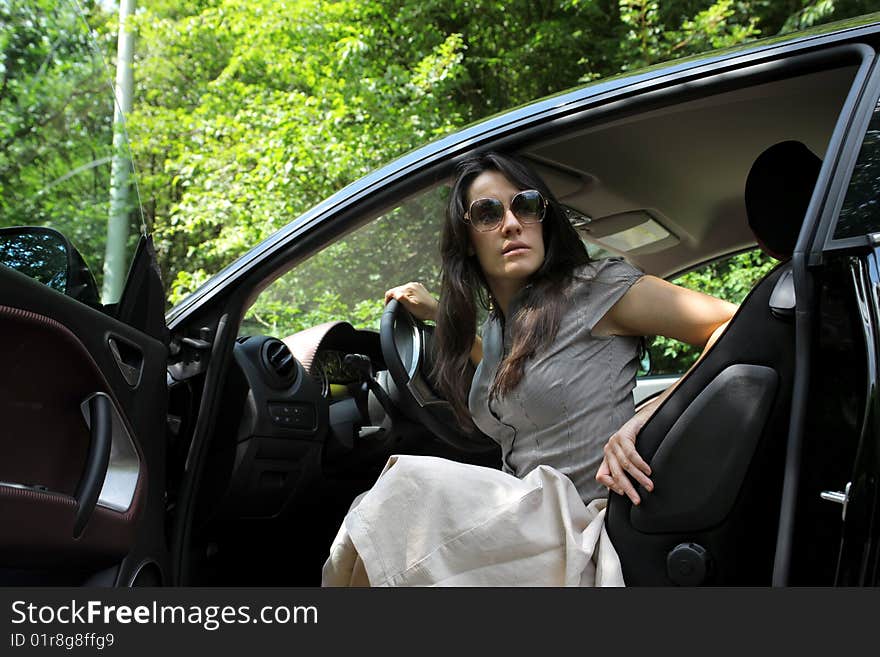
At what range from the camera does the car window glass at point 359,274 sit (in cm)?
259

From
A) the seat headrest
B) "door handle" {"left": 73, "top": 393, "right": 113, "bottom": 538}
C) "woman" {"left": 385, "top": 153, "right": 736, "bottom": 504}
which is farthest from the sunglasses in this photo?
"door handle" {"left": 73, "top": 393, "right": 113, "bottom": 538}

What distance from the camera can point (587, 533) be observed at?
1.48 meters

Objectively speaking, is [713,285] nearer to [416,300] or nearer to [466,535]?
[416,300]

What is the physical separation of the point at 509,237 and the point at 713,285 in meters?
1.93

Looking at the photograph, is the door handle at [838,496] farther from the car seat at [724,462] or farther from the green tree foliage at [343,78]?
the green tree foliage at [343,78]

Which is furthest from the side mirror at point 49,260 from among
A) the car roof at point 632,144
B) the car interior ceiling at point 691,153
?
the car interior ceiling at point 691,153

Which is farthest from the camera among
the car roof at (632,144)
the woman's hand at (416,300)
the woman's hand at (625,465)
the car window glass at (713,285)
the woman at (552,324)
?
the car window glass at (713,285)

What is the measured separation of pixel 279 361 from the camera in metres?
2.15

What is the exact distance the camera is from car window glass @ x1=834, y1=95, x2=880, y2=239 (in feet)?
4.24

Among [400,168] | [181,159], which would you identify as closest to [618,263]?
[400,168]

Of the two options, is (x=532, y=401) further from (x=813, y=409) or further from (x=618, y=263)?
(x=813, y=409)

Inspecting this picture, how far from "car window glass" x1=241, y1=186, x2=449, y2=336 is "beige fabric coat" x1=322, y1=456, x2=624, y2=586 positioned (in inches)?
30.2

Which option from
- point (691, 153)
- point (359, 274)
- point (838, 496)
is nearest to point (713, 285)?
point (691, 153)

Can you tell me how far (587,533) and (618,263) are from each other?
24.4 inches
